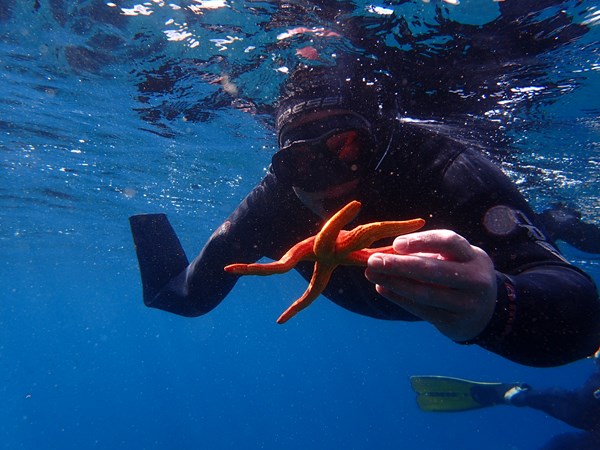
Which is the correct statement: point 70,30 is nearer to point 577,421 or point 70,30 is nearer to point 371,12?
point 371,12

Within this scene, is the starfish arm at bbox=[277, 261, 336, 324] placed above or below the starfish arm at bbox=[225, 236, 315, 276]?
below

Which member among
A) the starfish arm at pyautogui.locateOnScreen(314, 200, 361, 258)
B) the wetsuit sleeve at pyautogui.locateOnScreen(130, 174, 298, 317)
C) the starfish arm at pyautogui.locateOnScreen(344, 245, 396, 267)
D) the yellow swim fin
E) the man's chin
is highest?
the starfish arm at pyautogui.locateOnScreen(314, 200, 361, 258)

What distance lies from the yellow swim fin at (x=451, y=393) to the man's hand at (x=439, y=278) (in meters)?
14.0

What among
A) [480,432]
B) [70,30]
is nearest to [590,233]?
[70,30]

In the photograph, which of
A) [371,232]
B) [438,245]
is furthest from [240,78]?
[438,245]

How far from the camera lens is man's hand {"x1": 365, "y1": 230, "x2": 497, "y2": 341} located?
62.5 inches

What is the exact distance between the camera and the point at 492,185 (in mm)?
3229

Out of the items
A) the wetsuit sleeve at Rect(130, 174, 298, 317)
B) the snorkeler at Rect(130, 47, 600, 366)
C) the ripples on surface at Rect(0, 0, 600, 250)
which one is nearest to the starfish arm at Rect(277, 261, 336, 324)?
the snorkeler at Rect(130, 47, 600, 366)

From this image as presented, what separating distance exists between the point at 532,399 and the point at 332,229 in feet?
49.0

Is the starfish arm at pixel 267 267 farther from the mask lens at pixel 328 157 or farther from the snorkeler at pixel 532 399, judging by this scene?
the snorkeler at pixel 532 399

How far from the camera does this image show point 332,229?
162 cm

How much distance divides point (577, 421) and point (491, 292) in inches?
549

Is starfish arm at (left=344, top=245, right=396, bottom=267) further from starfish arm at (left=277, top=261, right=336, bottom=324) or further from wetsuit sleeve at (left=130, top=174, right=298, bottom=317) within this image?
wetsuit sleeve at (left=130, top=174, right=298, bottom=317)

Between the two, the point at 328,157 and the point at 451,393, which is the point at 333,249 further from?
the point at 451,393
